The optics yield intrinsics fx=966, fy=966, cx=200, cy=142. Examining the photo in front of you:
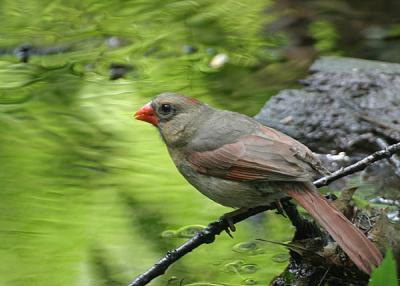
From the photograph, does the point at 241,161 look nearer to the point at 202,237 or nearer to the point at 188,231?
the point at 202,237

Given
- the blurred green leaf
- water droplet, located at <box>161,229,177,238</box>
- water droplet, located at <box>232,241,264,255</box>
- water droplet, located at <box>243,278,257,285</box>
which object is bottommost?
water droplet, located at <box>161,229,177,238</box>

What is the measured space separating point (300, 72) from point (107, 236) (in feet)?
9.21

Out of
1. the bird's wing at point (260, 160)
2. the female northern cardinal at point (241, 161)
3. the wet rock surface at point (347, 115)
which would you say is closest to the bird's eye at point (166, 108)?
the female northern cardinal at point (241, 161)

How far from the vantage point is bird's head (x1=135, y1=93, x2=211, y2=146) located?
4273mm

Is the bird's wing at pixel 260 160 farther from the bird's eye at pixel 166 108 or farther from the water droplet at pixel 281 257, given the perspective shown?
the water droplet at pixel 281 257

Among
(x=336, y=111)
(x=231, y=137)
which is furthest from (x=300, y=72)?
(x=231, y=137)

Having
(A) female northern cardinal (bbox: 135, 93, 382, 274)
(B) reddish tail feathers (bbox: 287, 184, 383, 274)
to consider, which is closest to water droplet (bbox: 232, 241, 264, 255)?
(A) female northern cardinal (bbox: 135, 93, 382, 274)

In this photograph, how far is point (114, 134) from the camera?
250 inches

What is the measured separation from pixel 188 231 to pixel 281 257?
567 mm

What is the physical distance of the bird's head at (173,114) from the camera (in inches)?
168

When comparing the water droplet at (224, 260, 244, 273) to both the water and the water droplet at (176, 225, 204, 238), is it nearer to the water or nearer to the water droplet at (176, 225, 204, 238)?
the water

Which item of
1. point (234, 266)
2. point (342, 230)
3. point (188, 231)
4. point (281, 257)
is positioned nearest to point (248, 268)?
point (234, 266)

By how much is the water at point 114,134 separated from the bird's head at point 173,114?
759mm

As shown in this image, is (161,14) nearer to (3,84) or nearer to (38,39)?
(38,39)
